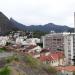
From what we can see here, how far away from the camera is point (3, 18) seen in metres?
88.7

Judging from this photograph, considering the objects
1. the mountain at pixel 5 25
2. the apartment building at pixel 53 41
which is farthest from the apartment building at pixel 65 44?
the mountain at pixel 5 25

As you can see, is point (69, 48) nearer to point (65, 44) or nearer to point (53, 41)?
point (65, 44)

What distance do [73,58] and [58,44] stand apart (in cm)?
1484

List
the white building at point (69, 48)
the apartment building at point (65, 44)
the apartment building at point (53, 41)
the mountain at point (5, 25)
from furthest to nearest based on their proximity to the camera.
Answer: the mountain at point (5, 25) < the apartment building at point (53, 41) < the apartment building at point (65, 44) < the white building at point (69, 48)

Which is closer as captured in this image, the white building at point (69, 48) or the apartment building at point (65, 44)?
the white building at point (69, 48)

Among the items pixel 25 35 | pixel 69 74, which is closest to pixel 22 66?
pixel 69 74

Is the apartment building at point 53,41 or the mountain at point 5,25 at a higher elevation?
the mountain at point 5,25

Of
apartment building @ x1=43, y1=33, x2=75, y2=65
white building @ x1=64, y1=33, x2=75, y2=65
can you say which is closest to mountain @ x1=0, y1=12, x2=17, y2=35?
apartment building @ x1=43, y1=33, x2=75, y2=65

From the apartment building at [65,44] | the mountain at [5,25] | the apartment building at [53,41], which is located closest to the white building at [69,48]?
the apartment building at [65,44]

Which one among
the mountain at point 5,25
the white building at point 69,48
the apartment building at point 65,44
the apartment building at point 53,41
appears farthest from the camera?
the mountain at point 5,25

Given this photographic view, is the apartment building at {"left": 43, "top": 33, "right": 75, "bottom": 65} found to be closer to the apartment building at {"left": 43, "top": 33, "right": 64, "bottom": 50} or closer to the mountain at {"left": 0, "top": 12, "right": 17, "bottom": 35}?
the apartment building at {"left": 43, "top": 33, "right": 64, "bottom": 50}

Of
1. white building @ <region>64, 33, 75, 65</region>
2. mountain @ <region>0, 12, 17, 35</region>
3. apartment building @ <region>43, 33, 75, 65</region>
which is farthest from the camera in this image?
mountain @ <region>0, 12, 17, 35</region>

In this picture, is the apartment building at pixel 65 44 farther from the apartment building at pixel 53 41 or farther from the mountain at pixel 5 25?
the mountain at pixel 5 25

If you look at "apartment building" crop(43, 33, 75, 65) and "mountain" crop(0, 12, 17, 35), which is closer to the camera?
"apartment building" crop(43, 33, 75, 65)
